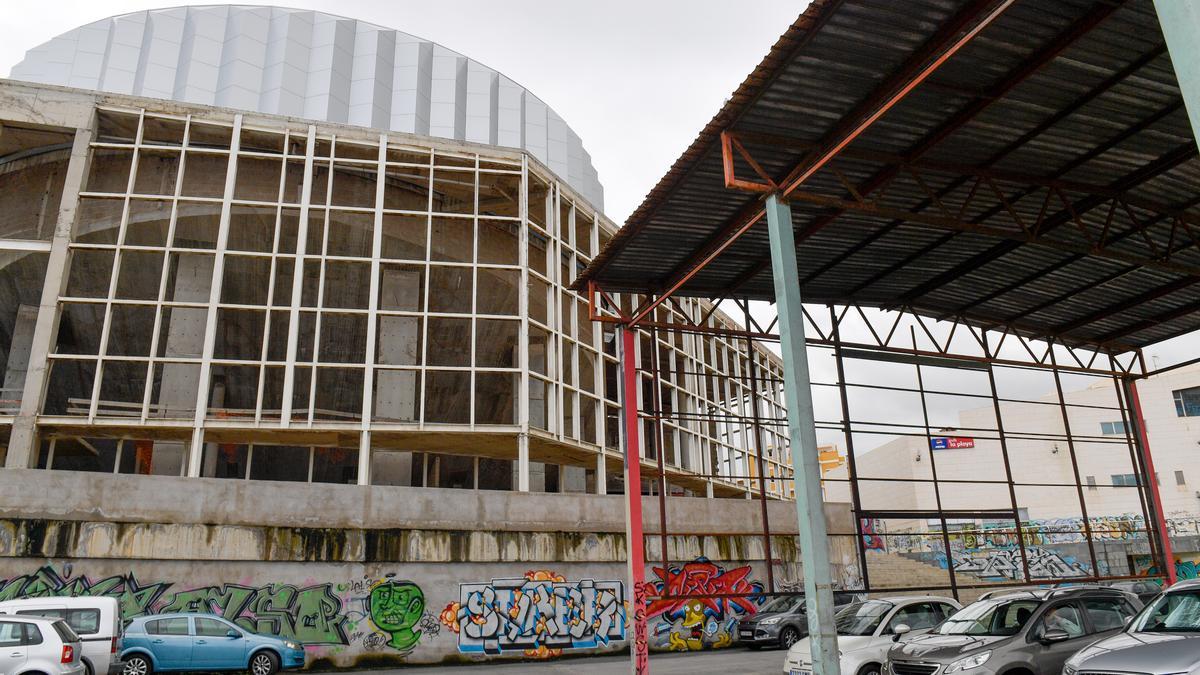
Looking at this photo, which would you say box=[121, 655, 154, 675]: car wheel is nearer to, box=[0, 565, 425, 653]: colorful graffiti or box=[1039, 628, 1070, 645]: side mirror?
box=[0, 565, 425, 653]: colorful graffiti

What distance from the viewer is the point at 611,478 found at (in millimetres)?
32875

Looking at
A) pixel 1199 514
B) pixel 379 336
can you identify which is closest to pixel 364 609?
pixel 379 336

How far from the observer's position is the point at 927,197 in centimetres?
1386

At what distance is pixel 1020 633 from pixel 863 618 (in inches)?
145

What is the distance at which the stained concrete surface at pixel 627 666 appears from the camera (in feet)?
51.4

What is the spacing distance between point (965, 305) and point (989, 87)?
9560 millimetres

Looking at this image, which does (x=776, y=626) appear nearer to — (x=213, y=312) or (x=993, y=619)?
(x=993, y=619)

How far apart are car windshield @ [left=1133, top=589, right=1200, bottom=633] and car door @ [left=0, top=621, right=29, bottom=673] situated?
1402cm

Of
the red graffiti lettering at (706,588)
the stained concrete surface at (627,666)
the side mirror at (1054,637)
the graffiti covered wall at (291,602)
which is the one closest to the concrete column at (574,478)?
the red graffiti lettering at (706,588)

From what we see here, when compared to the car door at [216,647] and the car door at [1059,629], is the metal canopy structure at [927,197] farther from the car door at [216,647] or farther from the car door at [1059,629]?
the car door at [216,647]

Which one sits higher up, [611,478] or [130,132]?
[130,132]

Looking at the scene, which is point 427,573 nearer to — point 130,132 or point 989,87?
point 989,87

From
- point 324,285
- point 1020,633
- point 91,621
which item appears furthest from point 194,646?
point 1020,633

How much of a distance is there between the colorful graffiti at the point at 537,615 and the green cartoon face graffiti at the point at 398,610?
75 cm
